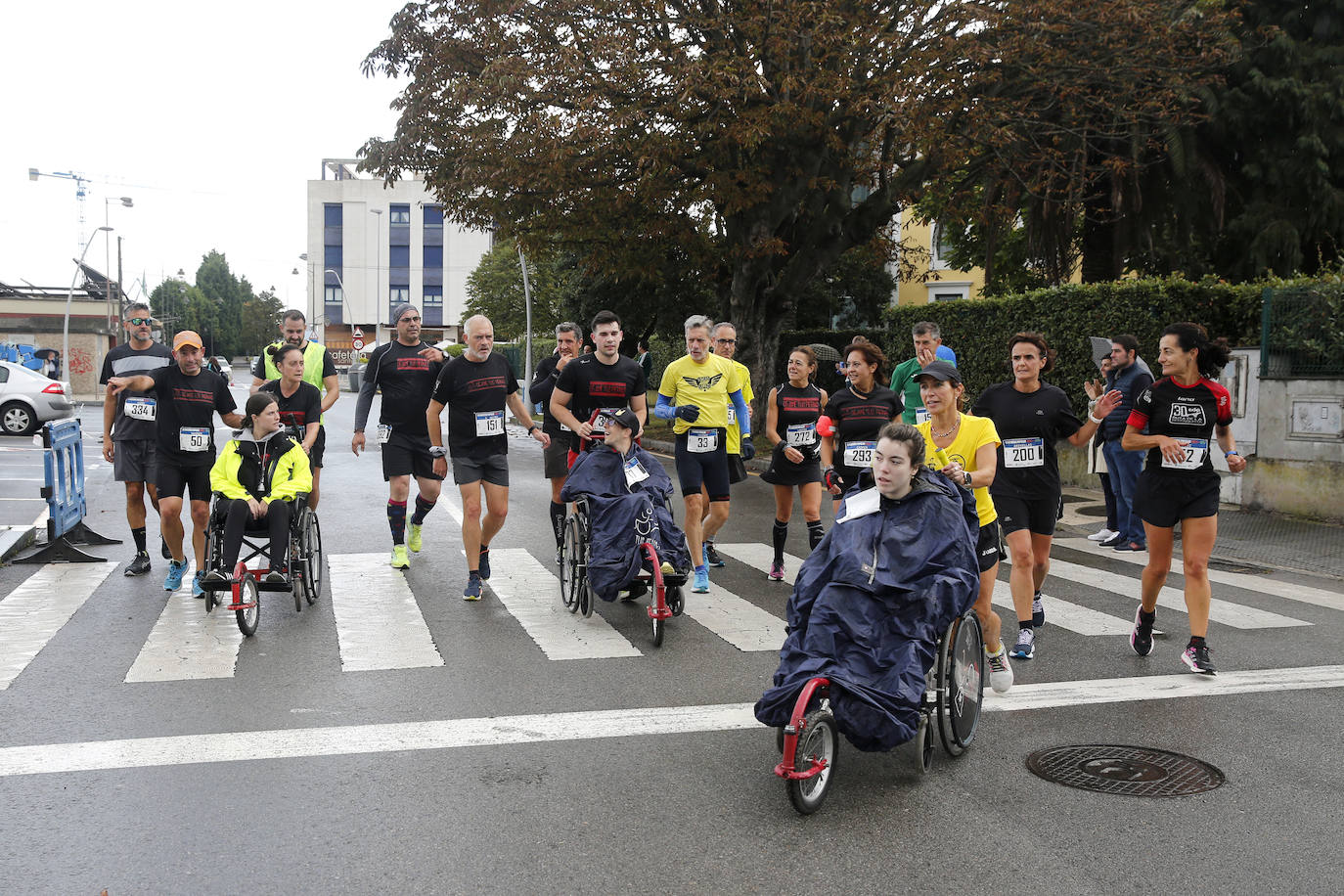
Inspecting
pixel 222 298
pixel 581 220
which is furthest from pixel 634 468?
pixel 222 298

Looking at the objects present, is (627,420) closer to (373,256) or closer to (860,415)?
(860,415)

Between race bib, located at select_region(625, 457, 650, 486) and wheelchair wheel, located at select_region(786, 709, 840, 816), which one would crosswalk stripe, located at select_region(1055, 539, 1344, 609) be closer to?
race bib, located at select_region(625, 457, 650, 486)

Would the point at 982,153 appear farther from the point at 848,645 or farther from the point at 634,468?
the point at 848,645

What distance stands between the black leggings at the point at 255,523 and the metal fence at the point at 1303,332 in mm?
11082

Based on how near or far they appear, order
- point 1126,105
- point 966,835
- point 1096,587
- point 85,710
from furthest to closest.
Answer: point 1126,105, point 1096,587, point 85,710, point 966,835

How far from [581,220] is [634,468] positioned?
13.8m

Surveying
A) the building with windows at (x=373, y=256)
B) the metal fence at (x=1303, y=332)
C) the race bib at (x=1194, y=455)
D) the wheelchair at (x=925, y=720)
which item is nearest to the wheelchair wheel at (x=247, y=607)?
the wheelchair at (x=925, y=720)

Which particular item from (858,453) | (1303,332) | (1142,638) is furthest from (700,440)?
(1303,332)

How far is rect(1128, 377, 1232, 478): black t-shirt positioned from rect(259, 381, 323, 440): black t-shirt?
603 cm

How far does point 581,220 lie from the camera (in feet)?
67.8

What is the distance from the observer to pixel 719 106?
18.2 meters

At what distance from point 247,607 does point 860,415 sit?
4278mm

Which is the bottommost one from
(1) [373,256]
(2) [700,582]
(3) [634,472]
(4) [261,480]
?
(2) [700,582]

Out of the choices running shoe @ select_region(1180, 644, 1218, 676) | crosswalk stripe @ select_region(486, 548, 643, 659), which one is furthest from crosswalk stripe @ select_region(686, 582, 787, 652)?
running shoe @ select_region(1180, 644, 1218, 676)
